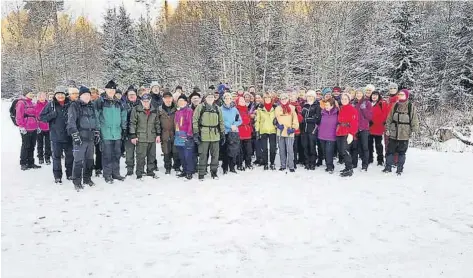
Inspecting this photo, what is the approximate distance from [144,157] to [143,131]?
605 millimetres

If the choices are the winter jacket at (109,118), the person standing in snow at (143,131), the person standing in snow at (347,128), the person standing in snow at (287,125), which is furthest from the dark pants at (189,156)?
the person standing in snow at (347,128)

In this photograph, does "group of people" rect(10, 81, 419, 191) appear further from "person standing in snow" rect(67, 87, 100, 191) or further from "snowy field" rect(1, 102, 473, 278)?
"snowy field" rect(1, 102, 473, 278)

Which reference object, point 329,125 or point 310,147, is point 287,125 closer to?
point 310,147

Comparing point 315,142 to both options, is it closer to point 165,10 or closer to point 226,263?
point 226,263

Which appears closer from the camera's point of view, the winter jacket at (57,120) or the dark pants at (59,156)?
the winter jacket at (57,120)

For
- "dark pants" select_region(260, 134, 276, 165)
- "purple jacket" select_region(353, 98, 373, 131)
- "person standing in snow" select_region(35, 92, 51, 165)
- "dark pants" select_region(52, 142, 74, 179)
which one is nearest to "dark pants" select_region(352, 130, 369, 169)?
"purple jacket" select_region(353, 98, 373, 131)

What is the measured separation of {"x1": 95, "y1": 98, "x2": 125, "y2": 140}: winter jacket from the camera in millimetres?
7883

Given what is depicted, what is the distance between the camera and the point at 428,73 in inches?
1117

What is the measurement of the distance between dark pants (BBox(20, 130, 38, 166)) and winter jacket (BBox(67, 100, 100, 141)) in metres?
2.93

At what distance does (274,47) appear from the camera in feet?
84.3

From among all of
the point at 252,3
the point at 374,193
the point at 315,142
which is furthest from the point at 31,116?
Answer: the point at 252,3

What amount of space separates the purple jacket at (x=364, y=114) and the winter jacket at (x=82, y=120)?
613cm

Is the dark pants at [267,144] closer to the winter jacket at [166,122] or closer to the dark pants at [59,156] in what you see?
the winter jacket at [166,122]

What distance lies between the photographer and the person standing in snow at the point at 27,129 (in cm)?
945
